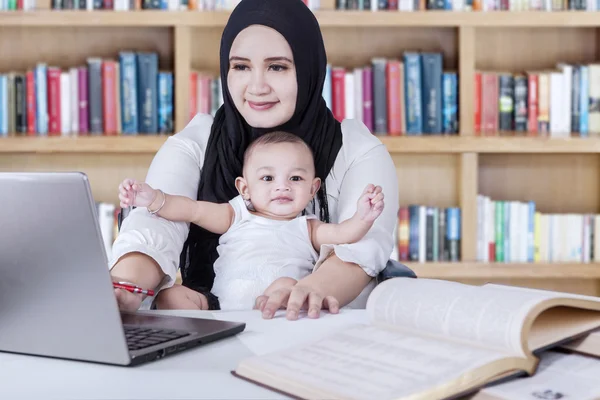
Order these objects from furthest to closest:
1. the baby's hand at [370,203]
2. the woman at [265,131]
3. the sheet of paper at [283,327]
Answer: the woman at [265,131] → the baby's hand at [370,203] → the sheet of paper at [283,327]

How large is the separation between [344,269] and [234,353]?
579 millimetres

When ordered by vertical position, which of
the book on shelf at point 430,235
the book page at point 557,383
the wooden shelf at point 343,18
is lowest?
the book on shelf at point 430,235

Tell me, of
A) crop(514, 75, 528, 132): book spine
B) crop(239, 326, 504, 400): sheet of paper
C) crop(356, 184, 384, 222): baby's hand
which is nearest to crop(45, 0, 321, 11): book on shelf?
crop(514, 75, 528, 132): book spine

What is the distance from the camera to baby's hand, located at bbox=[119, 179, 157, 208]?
1.41 m

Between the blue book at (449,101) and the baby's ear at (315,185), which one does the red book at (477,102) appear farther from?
the baby's ear at (315,185)

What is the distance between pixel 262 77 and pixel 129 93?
4.28ft

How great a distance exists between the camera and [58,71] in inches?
114

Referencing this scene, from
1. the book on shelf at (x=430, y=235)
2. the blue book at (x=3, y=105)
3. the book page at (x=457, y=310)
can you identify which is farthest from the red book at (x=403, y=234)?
the book page at (x=457, y=310)

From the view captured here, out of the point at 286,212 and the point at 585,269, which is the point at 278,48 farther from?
the point at 585,269

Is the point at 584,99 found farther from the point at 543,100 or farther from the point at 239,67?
the point at 239,67

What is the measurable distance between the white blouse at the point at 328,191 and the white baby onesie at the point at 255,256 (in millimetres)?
75

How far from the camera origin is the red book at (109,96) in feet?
9.50

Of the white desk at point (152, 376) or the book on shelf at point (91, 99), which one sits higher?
the book on shelf at point (91, 99)

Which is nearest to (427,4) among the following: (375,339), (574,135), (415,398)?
(574,135)
